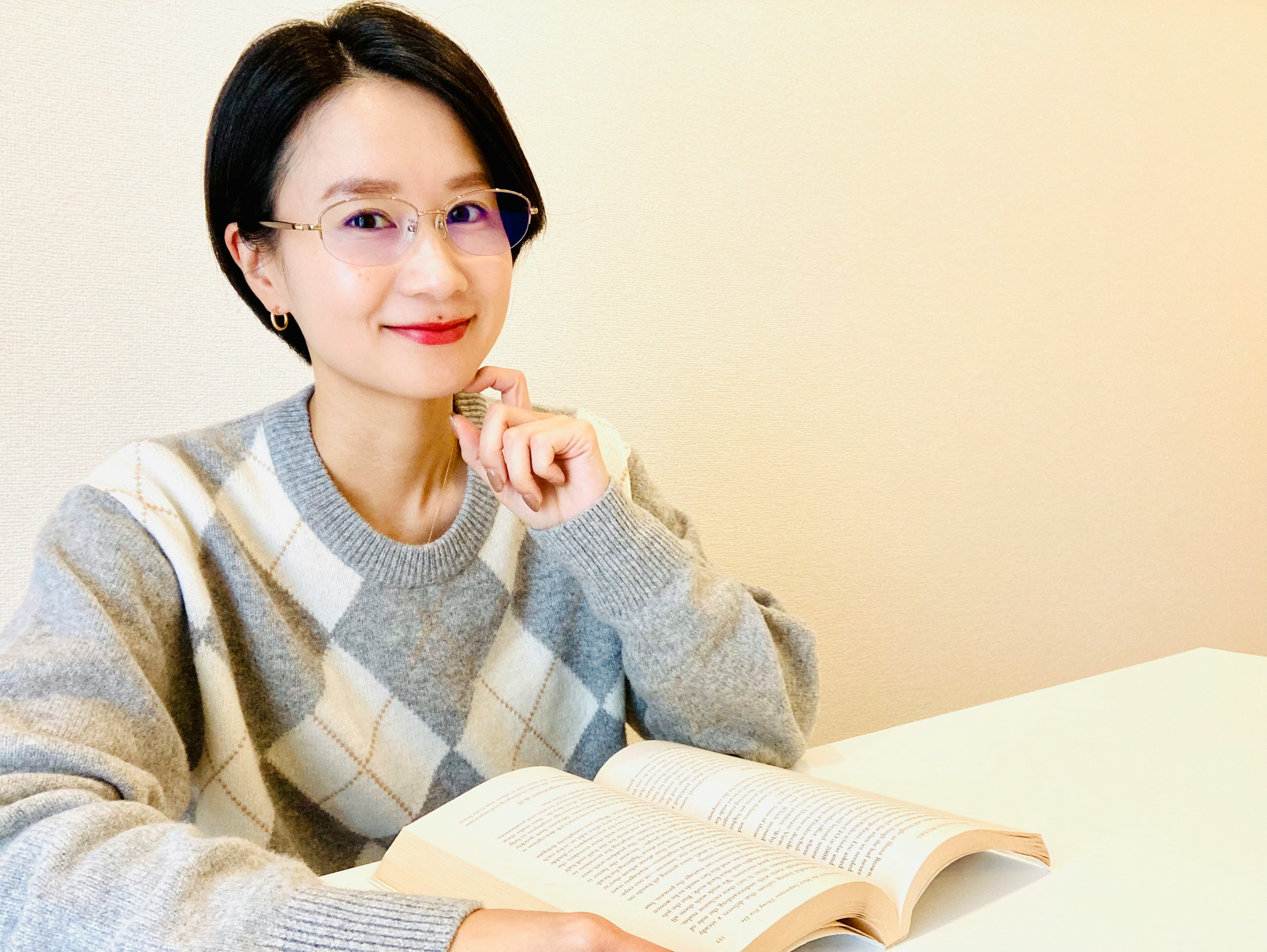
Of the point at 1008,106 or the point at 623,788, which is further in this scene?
the point at 1008,106

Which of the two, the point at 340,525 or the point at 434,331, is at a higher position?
the point at 434,331

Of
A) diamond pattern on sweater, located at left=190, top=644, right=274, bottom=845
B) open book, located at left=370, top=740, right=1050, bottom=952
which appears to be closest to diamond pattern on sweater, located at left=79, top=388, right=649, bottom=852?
diamond pattern on sweater, located at left=190, top=644, right=274, bottom=845

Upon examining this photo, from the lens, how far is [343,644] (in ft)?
3.35

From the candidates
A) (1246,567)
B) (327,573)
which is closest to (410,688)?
(327,573)

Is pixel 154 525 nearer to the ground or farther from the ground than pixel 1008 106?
nearer to the ground

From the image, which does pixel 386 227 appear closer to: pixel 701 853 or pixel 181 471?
pixel 181 471

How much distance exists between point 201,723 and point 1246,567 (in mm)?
2455

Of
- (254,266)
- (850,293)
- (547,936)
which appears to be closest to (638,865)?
(547,936)

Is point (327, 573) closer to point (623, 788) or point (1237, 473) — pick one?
point (623, 788)

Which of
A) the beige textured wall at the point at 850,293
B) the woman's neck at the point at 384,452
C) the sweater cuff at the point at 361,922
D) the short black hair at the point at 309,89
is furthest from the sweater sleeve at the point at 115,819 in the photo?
the beige textured wall at the point at 850,293

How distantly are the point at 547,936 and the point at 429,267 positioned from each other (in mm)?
609

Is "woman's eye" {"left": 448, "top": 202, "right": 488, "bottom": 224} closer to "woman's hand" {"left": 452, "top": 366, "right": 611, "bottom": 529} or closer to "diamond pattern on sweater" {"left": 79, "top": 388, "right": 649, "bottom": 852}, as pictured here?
"woman's hand" {"left": 452, "top": 366, "right": 611, "bottom": 529}

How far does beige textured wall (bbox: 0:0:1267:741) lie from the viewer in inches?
50.3

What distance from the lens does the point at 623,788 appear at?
2.95 feet
